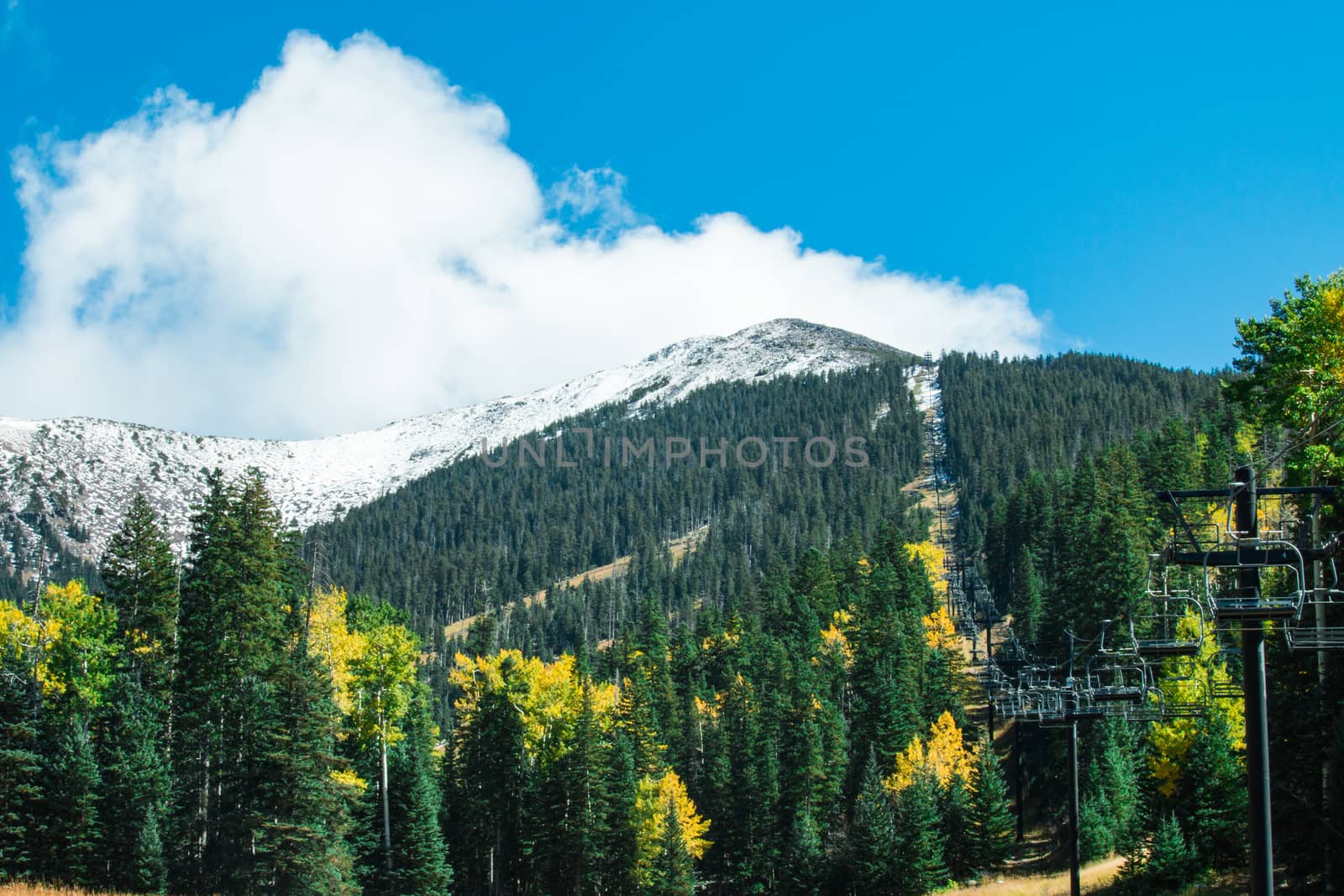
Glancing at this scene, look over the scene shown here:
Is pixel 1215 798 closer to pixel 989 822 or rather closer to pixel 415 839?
pixel 989 822

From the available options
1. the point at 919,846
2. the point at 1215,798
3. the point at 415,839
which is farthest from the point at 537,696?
the point at 1215,798

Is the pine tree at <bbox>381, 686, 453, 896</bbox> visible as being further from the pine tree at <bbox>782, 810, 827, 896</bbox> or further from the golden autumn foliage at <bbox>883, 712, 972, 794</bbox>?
the golden autumn foliage at <bbox>883, 712, 972, 794</bbox>

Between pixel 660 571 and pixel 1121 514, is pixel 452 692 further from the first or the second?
pixel 1121 514

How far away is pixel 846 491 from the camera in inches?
7643

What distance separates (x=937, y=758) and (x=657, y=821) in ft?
53.3

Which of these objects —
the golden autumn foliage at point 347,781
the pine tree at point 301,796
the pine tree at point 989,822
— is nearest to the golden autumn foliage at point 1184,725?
the pine tree at point 989,822

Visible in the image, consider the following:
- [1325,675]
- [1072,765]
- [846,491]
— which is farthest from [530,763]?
[846,491]

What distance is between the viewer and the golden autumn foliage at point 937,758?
59691 millimetres

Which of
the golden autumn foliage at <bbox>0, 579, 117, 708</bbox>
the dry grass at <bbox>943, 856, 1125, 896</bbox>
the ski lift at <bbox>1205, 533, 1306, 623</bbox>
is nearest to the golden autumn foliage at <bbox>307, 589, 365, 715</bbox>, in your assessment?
the golden autumn foliage at <bbox>0, 579, 117, 708</bbox>

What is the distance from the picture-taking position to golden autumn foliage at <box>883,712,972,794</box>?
59691 millimetres

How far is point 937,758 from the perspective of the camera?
60906 mm

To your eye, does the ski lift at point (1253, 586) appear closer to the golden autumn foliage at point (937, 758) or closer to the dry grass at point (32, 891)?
the dry grass at point (32, 891)

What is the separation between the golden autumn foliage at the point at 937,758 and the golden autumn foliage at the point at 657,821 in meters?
11.4

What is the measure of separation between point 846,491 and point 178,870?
6225 inches
